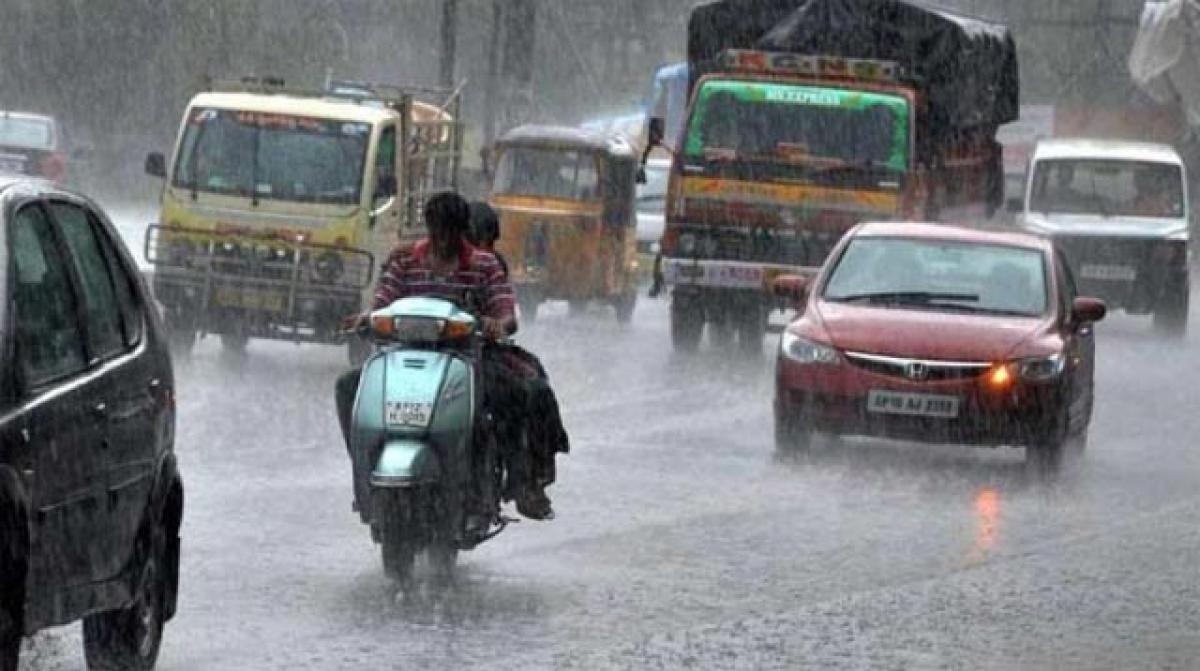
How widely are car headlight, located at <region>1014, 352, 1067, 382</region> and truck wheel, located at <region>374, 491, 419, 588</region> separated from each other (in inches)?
265

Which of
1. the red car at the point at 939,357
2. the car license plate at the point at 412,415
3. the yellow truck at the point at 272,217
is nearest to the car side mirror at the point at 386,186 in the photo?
the yellow truck at the point at 272,217

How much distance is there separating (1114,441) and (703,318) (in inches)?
330

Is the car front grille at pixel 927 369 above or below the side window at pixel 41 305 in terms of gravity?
below

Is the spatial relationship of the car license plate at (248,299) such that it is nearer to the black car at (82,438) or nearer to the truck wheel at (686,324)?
the truck wheel at (686,324)

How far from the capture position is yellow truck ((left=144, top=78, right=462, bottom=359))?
972 inches

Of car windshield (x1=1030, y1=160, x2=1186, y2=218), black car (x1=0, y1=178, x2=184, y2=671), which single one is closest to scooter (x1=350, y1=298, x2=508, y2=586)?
black car (x1=0, y1=178, x2=184, y2=671)

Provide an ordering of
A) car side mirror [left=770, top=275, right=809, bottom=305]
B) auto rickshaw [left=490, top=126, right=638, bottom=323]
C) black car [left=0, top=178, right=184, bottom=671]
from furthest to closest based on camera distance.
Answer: auto rickshaw [left=490, top=126, right=638, bottom=323] → car side mirror [left=770, top=275, right=809, bottom=305] → black car [left=0, top=178, right=184, bottom=671]

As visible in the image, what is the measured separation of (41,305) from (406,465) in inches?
140

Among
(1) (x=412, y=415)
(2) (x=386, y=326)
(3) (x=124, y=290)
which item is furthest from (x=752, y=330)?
(3) (x=124, y=290)

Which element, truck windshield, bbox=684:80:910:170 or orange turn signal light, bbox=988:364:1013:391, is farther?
truck windshield, bbox=684:80:910:170

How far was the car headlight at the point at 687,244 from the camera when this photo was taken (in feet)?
93.7

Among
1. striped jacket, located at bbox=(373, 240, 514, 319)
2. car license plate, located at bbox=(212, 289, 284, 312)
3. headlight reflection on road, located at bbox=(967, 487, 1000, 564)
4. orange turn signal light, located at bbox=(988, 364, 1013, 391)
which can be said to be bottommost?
car license plate, located at bbox=(212, 289, 284, 312)

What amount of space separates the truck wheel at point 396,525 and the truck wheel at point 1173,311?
23909mm

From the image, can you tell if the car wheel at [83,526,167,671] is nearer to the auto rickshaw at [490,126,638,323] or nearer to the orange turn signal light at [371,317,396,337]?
the orange turn signal light at [371,317,396,337]
